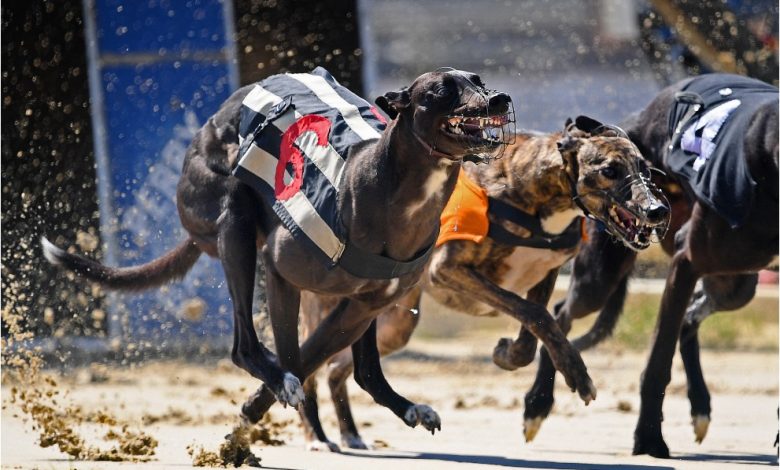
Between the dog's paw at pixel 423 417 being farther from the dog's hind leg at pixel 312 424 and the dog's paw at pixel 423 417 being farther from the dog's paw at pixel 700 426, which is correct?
the dog's paw at pixel 700 426

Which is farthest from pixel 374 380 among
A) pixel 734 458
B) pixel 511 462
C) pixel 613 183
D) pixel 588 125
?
pixel 734 458

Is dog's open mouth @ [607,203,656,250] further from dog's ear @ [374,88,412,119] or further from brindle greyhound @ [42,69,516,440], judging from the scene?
dog's ear @ [374,88,412,119]

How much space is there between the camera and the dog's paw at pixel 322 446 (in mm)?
5688

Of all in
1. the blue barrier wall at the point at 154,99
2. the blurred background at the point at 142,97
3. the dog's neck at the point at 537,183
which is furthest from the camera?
the blue barrier wall at the point at 154,99

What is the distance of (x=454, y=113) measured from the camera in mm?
4199

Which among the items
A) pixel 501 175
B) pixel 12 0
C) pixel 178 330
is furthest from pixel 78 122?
pixel 501 175

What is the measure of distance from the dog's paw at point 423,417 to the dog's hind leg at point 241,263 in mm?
506

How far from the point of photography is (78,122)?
895 cm

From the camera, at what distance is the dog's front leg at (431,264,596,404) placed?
16.5ft

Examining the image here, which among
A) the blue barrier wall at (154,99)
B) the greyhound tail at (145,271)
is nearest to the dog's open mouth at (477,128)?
the greyhound tail at (145,271)

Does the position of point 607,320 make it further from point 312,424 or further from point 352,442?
point 312,424

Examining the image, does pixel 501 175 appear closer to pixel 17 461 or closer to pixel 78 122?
pixel 17 461

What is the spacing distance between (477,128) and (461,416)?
10.3 ft

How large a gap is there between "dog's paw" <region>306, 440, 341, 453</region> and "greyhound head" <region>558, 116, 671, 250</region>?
138 cm
